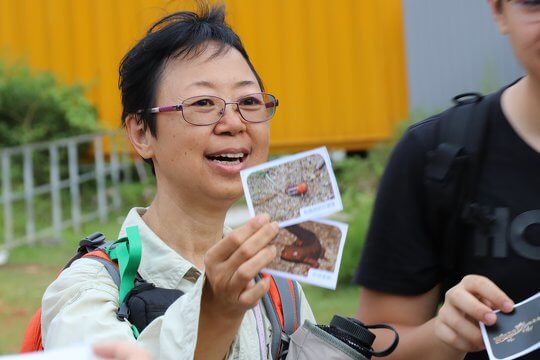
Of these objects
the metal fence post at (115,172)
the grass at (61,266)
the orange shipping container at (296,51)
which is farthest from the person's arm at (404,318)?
the orange shipping container at (296,51)

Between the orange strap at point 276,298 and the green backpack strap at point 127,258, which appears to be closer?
the green backpack strap at point 127,258

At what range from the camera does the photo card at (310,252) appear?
6.39 feet

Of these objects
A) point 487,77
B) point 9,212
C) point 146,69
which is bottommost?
point 9,212

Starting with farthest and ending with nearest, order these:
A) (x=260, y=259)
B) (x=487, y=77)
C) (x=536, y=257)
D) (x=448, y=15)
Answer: (x=448, y=15) < (x=487, y=77) < (x=536, y=257) < (x=260, y=259)

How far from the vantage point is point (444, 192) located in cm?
199

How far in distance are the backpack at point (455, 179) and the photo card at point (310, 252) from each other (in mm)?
214

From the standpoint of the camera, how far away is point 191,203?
7.92 feet

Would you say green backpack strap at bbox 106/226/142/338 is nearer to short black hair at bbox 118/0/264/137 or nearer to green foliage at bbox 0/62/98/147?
short black hair at bbox 118/0/264/137

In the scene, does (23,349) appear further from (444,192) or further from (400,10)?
(400,10)

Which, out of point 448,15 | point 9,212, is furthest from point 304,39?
point 9,212

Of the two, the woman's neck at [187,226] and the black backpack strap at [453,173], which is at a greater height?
the black backpack strap at [453,173]

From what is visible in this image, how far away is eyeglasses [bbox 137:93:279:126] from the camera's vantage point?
91.4 inches

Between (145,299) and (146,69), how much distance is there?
0.68m

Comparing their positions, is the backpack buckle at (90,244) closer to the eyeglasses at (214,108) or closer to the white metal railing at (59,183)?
the eyeglasses at (214,108)
